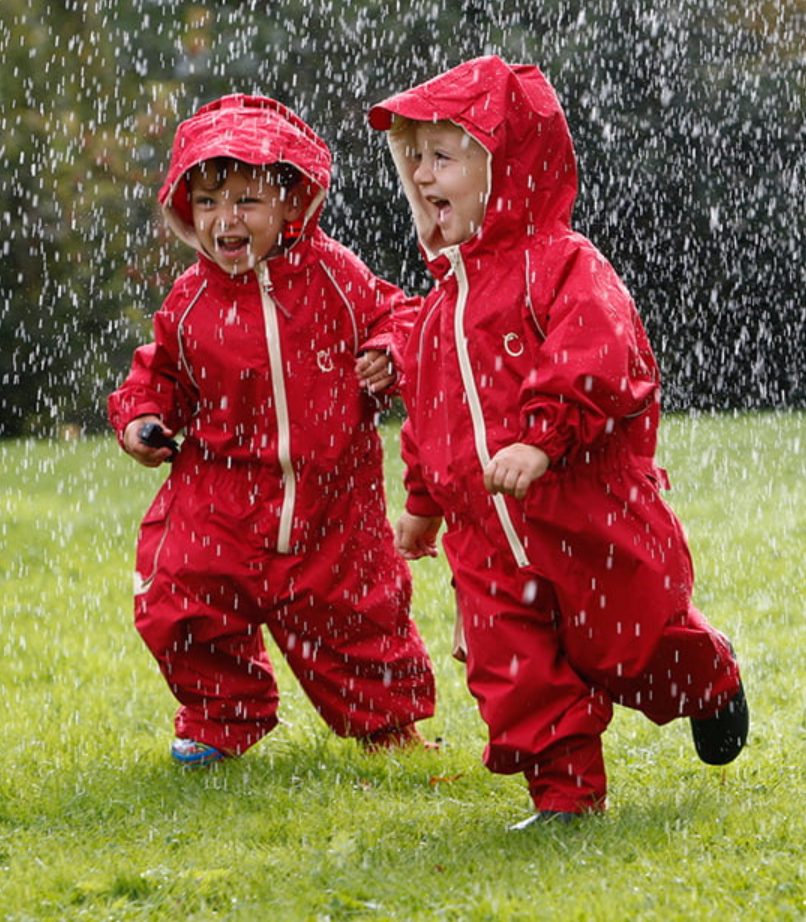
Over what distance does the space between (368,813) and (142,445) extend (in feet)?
4.21

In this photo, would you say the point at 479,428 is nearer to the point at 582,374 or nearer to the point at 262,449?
the point at 582,374

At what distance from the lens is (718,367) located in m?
21.2

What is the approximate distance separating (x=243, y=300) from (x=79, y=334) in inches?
614

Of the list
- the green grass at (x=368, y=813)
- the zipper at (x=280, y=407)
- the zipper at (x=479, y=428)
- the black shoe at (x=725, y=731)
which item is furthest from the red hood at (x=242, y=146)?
the black shoe at (x=725, y=731)

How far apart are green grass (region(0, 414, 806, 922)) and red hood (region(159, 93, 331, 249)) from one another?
1700mm

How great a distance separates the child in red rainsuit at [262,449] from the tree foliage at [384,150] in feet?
48.5

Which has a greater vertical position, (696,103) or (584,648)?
(696,103)

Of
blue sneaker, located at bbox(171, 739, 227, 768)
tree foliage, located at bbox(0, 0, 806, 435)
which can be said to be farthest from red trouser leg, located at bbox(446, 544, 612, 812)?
tree foliage, located at bbox(0, 0, 806, 435)

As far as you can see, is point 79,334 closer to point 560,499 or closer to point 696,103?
point 696,103

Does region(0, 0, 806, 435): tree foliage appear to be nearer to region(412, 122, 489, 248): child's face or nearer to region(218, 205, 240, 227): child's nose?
region(218, 205, 240, 227): child's nose

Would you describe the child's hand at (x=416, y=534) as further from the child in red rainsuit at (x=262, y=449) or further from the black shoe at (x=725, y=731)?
the black shoe at (x=725, y=731)

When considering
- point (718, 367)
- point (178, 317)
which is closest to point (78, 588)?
point (178, 317)

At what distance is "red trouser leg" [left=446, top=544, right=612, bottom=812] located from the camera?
13.5 ft

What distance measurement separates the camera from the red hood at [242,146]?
15.6 feet
